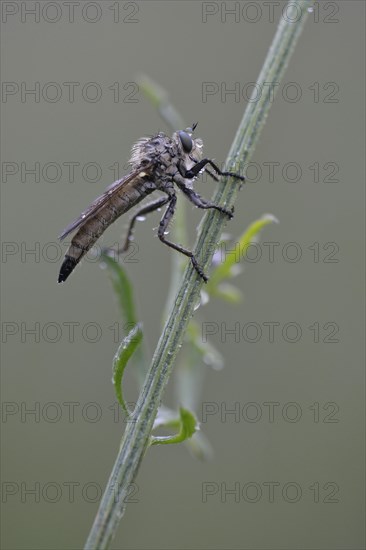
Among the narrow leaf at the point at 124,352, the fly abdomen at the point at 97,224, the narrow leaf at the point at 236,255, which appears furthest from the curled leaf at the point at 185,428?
the fly abdomen at the point at 97,224

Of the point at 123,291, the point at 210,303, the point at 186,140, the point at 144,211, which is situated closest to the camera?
the point at 123,291

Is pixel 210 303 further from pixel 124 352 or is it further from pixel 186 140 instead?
pixel 124 352

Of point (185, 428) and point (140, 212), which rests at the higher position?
point (140, 212)

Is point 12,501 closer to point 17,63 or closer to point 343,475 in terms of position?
point 343,475

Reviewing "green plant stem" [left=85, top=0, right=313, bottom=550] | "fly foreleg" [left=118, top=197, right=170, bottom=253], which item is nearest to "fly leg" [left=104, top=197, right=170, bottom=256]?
"fly foreleg" [left=118, top=197, right=170, bottom=253]

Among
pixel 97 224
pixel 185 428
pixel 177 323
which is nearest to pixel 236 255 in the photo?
pixel 177 323
